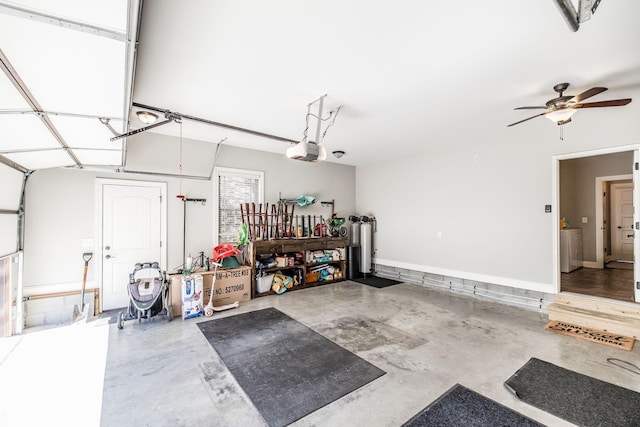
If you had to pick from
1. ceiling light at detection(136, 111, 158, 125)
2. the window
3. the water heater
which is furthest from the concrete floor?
ceiling light at detection(136, 111, 158, 125)

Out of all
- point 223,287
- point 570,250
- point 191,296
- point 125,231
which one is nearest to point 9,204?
point 125,231

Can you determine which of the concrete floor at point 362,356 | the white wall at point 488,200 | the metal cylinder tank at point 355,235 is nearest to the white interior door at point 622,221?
the white wall at point 488,200

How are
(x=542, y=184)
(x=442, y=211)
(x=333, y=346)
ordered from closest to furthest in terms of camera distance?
(x=333, y=346)
(x=542, y=184)
(x=442, y=211)

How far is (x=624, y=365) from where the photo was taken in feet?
9.37

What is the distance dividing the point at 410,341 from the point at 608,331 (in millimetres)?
2672

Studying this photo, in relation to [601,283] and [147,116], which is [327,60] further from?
[601,283]

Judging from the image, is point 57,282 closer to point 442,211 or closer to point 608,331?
point 442,211

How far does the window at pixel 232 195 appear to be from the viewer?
5648 mm

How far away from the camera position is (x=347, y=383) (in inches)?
101

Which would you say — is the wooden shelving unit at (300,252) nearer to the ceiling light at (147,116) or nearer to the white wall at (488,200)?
the white wall at (488,200)

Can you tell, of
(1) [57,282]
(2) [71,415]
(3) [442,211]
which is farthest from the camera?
(3) [442,211]

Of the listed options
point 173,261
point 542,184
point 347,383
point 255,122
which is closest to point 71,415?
point 347,383

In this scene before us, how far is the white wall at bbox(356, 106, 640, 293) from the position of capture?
14.3 feet

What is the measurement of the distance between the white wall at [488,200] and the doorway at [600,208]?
2425 millimetres
